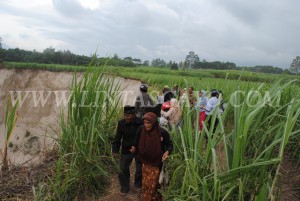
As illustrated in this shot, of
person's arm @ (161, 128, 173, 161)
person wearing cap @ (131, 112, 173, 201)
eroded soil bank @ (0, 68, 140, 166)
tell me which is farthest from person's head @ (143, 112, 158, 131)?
eroded soil bank @ (0, 68, 140, 166)

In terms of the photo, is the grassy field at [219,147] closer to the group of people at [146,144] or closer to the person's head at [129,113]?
the group of people at [146,144]

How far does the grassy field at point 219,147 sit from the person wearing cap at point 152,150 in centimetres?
14

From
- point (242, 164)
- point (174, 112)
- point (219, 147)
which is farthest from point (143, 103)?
point (242, 164)

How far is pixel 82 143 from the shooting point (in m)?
3.23

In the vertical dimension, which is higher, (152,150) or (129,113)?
(129,113)

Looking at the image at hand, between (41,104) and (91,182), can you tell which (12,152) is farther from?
(91,182)

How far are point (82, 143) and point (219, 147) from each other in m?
1.49

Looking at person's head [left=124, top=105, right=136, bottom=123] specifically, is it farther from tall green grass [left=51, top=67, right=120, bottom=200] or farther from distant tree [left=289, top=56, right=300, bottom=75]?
distant tree [left=289, top=56, right=300, bottom=75]

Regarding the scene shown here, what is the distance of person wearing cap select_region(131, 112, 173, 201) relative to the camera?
2963mm

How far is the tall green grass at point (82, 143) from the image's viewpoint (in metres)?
3.20

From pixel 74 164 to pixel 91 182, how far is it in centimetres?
43

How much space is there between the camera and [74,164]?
319cm

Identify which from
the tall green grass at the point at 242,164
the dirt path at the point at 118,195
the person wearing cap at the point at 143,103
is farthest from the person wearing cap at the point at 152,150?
the person wearing cap at the point at 143,103

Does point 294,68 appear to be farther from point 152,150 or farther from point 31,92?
point 31,92
